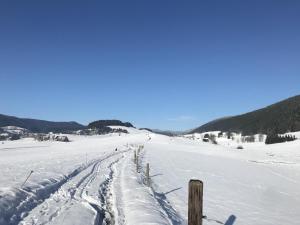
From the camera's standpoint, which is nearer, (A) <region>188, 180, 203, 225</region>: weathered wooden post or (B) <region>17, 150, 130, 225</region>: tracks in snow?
(A) <region>188, 180, 203, 225</region>: weathered wooden post

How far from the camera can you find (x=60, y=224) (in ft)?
36.2

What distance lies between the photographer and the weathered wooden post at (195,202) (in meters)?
7.90

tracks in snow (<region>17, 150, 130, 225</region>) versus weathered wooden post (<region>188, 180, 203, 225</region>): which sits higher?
weathered wooden post (<region>188, 180, 203, 225</region>)

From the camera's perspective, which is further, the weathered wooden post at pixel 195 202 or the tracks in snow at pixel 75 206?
the tracks in snow at pixel 75 206

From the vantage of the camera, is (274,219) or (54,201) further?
(274,219)

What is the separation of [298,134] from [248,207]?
161619 mm

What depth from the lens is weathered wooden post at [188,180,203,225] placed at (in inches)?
311

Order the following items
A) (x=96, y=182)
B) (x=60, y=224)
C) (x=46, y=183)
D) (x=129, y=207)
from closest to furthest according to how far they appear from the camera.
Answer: (x=60, y=224)
(x=129, y=207)
(x=46, y=183)
(x=96, y=182)

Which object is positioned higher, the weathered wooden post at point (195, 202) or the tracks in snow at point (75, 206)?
the weathered wooden post at point (195, 202)

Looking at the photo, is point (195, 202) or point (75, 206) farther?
point (75, 206)

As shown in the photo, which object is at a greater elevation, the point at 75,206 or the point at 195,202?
the point at 195,202

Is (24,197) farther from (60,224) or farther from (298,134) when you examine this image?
(298,134)

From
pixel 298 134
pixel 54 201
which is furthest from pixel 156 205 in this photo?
pixel 298 134

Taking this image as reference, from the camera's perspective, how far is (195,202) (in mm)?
7961
